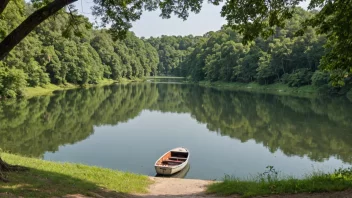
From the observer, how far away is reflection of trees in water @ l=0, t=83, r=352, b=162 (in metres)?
24.8

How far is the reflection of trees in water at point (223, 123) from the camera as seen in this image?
976 inches

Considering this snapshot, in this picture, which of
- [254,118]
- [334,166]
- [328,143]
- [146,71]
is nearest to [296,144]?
[328,143]

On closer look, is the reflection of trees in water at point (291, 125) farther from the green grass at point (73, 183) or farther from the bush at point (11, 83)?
the bush at point (11, 83)

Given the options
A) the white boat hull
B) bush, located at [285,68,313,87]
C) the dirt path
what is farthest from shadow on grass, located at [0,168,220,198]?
bush, located at [285,68,313,87]

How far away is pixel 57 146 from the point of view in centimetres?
2464

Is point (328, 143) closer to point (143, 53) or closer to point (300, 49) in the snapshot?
point (300, 49)

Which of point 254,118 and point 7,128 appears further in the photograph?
point 254,118

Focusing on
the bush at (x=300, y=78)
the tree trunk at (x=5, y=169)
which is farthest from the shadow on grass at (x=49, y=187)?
the bush at (x=300, y=78)

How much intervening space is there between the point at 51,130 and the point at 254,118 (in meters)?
21.8

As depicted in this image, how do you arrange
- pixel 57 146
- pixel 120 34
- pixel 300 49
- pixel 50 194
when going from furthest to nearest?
pixel 300 49 < pixel 57 146 < pixel 120 34 < pixel 50 194

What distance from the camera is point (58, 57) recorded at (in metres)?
75.1

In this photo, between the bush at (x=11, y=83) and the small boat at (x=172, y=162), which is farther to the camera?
the bush at (x=11, y=83)

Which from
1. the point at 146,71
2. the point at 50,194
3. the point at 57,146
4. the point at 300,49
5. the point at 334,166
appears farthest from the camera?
the point at 146,71

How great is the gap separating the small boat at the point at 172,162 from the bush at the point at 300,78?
55.4 metres
